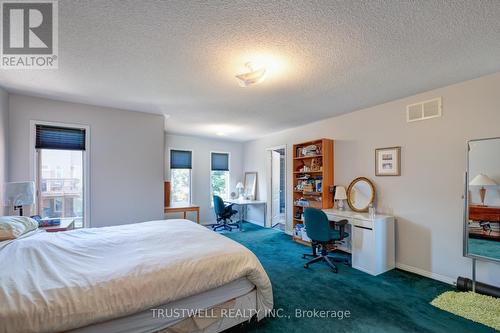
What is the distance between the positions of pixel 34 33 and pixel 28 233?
1.98 meters

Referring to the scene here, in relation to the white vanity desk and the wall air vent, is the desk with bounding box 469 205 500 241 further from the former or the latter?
the wall air vent

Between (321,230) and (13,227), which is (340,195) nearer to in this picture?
(321,230)

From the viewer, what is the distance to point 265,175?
6.02 metres

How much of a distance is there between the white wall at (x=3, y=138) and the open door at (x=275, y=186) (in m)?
4.90

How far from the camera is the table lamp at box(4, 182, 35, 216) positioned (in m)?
2.54

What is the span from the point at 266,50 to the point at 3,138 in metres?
3.57

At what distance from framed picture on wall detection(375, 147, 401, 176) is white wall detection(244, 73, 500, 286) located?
7 cm

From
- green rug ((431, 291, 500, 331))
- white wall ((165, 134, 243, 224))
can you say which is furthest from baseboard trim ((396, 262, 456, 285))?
white wall ((165, 134, 243, 224))

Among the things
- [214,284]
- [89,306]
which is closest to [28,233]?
[89,306]

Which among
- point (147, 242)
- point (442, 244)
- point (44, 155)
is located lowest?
point (442, 244)

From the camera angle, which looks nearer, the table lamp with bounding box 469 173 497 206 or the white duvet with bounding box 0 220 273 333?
the white duvet with bounding box 0 220 273 333

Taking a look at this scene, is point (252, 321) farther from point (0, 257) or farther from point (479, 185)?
point (479, 185)

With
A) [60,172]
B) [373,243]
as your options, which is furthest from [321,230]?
[60,172]

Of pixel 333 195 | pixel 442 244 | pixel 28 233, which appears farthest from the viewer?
pixel 333 195
